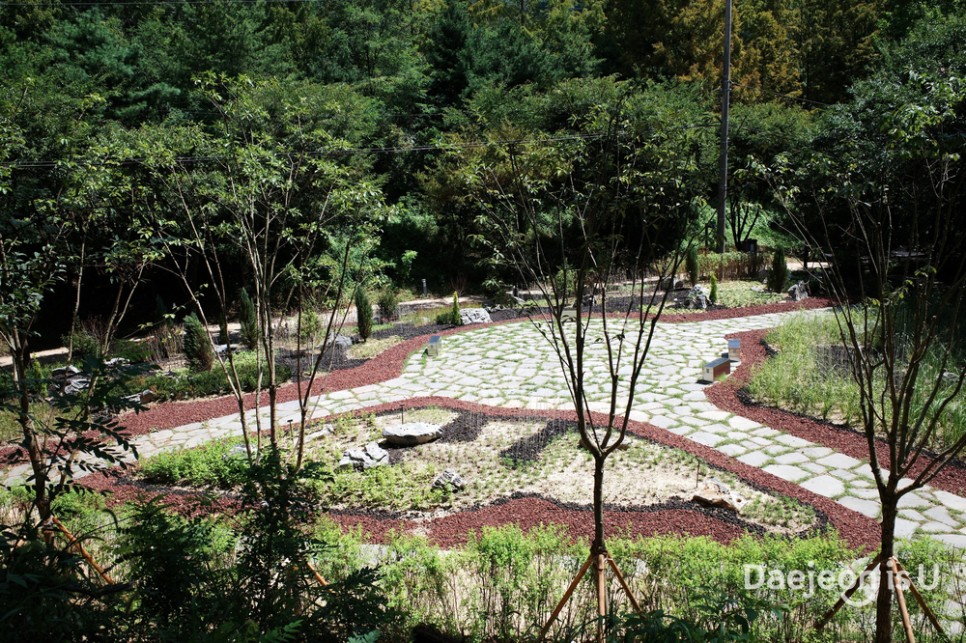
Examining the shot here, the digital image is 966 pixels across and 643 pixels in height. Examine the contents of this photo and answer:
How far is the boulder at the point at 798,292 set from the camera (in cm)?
1357

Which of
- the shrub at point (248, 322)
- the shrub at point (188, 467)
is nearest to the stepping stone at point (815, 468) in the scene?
the shrub at point (188, 467)

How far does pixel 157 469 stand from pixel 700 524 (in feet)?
15.8

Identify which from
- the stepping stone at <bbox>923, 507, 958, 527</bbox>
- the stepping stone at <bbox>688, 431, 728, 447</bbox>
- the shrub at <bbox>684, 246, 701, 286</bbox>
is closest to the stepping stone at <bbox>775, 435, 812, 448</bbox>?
the stepping stone at <bbox>688, 431, 728, 447</bbox>

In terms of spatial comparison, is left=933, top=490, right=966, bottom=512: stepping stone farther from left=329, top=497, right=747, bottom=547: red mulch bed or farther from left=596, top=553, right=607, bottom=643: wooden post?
left=596, top=553, right=607, bottom=643: wooden post

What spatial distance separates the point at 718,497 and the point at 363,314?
7.81 metres

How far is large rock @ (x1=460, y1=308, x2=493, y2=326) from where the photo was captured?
496 inches

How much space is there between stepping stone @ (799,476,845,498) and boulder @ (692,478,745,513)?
678 mm

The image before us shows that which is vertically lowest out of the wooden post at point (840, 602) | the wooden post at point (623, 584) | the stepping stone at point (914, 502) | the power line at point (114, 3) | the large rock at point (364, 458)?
the stepping stone at point (914, 502)

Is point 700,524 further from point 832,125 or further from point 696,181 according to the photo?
point 832,125

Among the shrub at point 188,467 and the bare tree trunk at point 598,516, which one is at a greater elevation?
the bare tree trunk at point 598,516

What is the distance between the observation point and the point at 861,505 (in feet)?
15.2

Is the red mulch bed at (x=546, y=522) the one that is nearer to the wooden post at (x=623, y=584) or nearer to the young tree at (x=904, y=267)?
Answer: the young tree at (x=904, y=267)

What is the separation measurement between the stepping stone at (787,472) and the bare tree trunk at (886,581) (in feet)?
8.88

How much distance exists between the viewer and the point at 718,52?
83.0 feet
